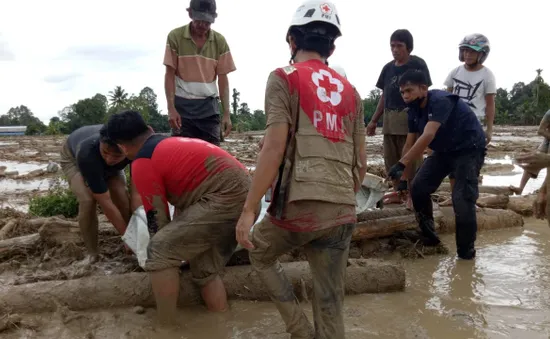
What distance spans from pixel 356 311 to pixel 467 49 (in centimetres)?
336

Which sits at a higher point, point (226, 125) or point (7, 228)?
point (226, 125)

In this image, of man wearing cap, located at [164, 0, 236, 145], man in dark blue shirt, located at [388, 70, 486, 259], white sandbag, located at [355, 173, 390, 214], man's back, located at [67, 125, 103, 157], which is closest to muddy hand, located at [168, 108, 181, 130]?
man wearing cap, located at [164, 0, 236, 145]

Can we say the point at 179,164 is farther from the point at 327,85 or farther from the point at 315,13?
the point at 315,13

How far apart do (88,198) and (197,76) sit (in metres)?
1.72

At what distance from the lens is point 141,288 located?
3.51 meters

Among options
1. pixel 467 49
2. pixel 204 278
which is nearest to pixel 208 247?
pixel 204 278

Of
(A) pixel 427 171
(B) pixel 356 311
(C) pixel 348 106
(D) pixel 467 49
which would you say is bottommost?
(B) pixel 356 311

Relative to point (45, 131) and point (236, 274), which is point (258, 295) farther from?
point (45, 131)

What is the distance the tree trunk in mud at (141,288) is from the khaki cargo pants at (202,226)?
498 mm

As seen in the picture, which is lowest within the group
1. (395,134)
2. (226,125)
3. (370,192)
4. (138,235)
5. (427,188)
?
(138,235)

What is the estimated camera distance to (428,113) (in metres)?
4.30

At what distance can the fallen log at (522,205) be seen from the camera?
6.53 m

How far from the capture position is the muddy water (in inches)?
123

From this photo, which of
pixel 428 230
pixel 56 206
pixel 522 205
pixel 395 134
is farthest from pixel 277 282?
pixel 522 205
